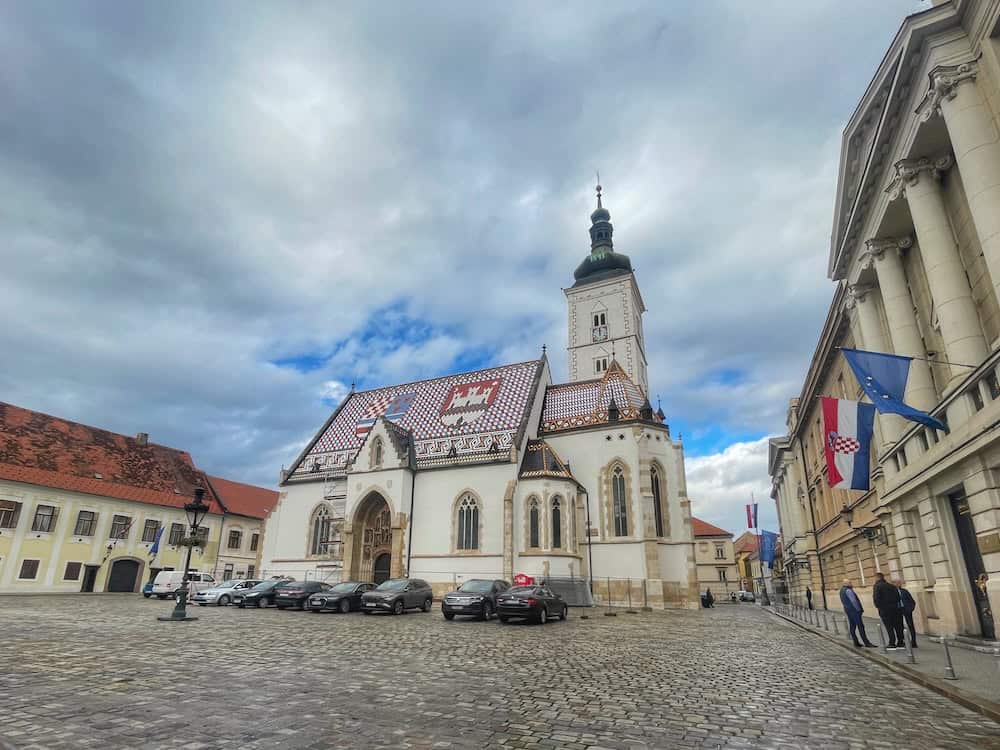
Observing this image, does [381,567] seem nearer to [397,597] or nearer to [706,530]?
[397,597]

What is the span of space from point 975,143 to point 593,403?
29950 mm

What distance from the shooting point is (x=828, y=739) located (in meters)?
6.19

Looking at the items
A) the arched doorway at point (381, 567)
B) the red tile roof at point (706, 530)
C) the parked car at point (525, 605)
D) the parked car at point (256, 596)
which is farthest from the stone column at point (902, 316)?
the red tile roof at point (706, 530)

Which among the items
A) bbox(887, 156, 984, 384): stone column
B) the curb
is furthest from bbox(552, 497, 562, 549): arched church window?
Answer: bbox(887, 156, 984, 384): stone column

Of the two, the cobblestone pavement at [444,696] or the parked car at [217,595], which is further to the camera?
the parked car at [217,595]

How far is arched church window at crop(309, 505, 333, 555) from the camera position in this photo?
41.9 metres

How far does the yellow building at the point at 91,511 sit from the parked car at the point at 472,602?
92.6ft

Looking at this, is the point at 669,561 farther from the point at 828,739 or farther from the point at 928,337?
the point at 828,739

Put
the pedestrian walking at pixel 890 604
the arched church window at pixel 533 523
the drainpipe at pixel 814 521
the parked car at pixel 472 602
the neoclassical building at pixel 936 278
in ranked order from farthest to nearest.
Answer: the drainpipe at pixel 814 521
the arched church window at pixel 533 523
the parked car at pixel 472 602
the pedestrian walking at pixel 890 604
the neoclassical building at pixel 936 278

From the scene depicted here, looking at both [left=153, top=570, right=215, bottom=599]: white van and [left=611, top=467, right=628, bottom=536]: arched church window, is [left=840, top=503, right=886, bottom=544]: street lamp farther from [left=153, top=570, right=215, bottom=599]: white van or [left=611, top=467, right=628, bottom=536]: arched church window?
[left=153, top=570, right=215, bottom=599]: white van

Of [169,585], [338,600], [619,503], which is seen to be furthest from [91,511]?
[619,503]

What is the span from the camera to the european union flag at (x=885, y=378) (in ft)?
41.2

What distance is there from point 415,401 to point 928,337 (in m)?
37.1

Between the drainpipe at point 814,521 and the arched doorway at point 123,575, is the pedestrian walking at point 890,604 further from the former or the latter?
the arched doorway at point 123,575
